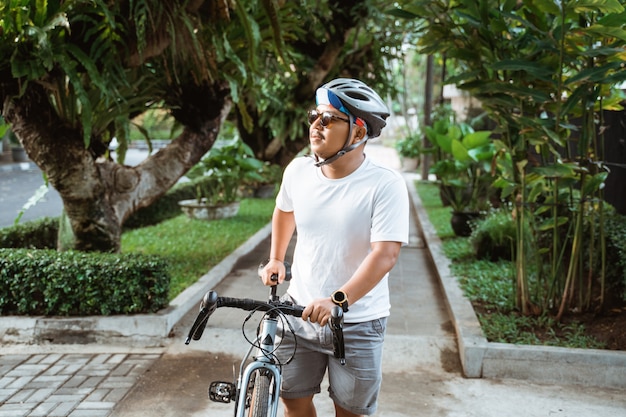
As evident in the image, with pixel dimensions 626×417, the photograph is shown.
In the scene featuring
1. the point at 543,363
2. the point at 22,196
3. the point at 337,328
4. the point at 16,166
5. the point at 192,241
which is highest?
the point at 337,328

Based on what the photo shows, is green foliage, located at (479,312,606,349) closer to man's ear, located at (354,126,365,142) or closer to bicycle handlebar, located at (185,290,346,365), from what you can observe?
man's ear, located at (354,126,365,142)

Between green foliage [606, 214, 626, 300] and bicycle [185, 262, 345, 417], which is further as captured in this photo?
green foliage [606, 214, 626, 300]

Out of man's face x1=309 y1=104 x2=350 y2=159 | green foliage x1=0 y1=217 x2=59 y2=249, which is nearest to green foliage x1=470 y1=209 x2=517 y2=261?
green foliage x1=0 y1=217 x2=59 y2=249

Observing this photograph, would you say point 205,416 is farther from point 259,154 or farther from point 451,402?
point 259,154

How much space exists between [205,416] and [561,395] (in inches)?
92.1

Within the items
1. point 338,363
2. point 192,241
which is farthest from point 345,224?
point 192,241

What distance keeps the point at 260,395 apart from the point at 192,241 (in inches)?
303

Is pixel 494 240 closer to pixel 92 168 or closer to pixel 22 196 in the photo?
pixel 92 168

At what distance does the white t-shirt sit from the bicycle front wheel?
0.40 m

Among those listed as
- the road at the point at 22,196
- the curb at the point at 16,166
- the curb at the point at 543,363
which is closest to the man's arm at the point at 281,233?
the curb at the point at 543,363

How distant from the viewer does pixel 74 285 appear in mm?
5613

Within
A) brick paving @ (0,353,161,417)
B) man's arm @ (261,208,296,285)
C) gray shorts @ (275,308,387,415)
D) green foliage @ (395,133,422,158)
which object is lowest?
green foliage @ (395,133,422,158)

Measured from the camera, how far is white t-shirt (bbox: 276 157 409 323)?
108 inches

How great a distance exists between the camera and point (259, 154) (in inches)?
644
